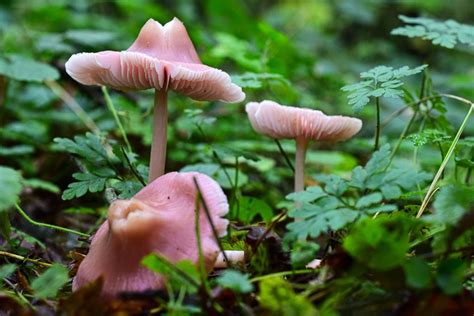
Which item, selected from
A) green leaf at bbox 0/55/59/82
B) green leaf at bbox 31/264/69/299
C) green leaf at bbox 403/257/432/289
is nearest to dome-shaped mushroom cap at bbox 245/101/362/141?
green leaf at bbox 403/257/432/289

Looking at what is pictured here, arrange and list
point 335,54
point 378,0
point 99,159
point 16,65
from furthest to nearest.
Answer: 1. point 378,0
2. point 335,54
3. point 16,65
4. point 99,159

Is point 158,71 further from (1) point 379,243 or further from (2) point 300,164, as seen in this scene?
(1) point 379,243

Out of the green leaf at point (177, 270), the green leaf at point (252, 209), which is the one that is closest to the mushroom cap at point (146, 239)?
the green leaf at point (177, 270)

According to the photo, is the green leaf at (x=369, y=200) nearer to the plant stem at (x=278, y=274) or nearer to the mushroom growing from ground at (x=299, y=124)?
the plant stem at (x=278, y=274)

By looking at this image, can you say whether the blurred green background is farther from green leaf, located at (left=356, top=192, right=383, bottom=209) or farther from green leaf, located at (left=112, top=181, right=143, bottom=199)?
green leaf, located at (left=356, top=192, right=383, bottom=209)

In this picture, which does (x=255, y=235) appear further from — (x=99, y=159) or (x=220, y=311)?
(x=99, y=159)

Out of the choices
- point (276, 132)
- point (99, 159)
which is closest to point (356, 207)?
point (276, 132)
